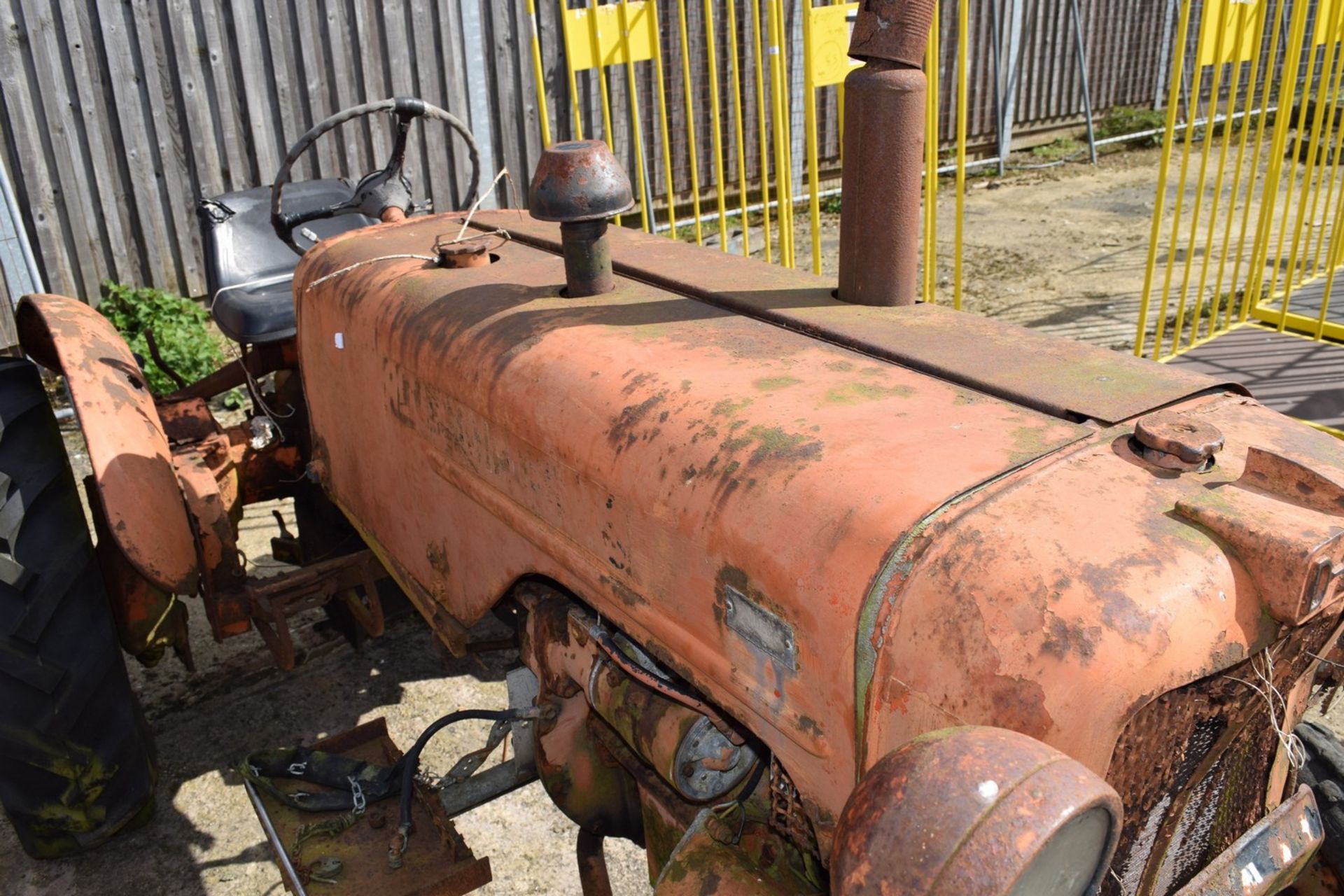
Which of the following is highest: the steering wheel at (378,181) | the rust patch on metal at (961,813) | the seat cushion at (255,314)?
the steering wheel at (378,181)

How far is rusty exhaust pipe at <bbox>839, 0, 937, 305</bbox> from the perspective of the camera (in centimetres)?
176

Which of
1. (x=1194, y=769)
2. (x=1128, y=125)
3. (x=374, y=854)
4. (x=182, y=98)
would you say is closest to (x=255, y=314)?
(x=374, y=854)

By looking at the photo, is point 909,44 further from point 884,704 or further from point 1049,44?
point 1049,44

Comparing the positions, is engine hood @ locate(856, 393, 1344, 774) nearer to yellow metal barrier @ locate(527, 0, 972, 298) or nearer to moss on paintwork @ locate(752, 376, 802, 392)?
moss on paintwork @ locate(752, 376, 802, 392)

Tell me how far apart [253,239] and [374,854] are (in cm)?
262

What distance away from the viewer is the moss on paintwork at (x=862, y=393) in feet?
4.92

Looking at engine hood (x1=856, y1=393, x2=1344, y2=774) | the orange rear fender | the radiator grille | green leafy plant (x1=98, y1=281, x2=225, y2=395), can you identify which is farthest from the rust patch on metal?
green leafy plant (x1=98, y1=281, x2=225, y2=395)

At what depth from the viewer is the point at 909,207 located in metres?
1.85

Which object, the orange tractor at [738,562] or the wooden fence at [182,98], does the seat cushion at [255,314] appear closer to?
the orange tractor at [738,562]

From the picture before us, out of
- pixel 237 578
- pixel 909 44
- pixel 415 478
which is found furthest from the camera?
pixel 237 578

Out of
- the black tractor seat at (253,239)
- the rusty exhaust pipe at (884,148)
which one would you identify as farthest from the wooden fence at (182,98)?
the rusty exhaust pipe at (884,148)

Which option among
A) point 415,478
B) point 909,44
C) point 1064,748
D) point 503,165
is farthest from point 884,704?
point 503,165

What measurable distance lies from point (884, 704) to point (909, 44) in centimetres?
112

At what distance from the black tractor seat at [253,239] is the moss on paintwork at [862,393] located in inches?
91.4
